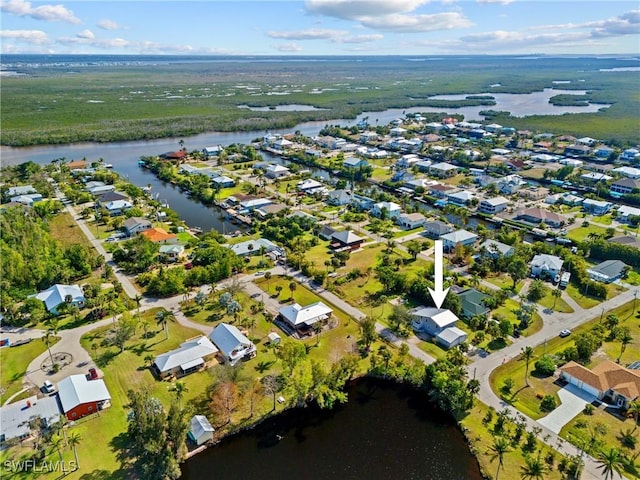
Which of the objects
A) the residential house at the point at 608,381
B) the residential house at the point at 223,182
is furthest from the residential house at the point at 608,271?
the residential house at the point at 223,182

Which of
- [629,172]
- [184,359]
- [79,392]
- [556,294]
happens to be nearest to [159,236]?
[184,359]

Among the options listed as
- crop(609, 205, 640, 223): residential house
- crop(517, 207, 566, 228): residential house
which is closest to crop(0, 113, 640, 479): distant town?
crop(517, 207, 566, 228): residential house

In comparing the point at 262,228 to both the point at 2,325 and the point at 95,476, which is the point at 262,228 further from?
the point at 95,476

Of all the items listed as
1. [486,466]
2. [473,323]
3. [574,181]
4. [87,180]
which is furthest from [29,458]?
[574,181]

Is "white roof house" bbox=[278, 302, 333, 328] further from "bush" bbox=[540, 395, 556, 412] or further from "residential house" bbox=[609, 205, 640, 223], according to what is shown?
"residential house" bbox=[609, 205, 640, 223]

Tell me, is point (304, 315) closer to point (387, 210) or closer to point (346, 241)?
point (346, 241)
